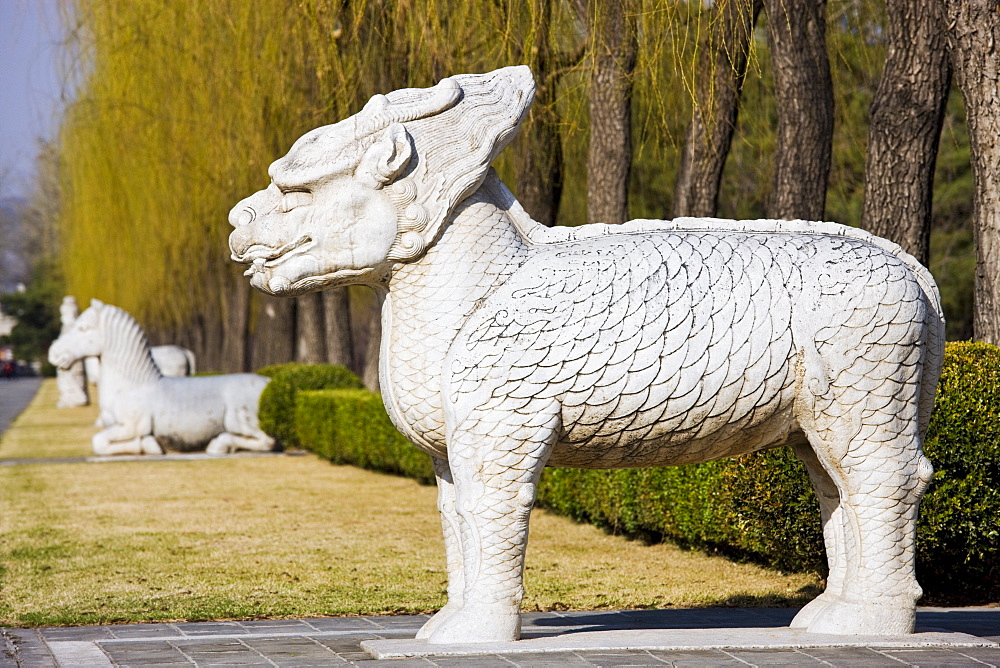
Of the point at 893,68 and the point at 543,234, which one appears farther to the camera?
the point at 893,68

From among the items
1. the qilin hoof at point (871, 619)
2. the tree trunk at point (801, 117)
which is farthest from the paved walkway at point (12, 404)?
the qilin hoof at point (871, 619)

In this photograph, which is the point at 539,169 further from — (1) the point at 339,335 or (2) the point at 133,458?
(1) the point at 339,335

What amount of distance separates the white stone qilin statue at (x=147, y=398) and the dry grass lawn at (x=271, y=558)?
6.35 feet

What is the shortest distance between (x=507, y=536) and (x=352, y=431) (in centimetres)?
919

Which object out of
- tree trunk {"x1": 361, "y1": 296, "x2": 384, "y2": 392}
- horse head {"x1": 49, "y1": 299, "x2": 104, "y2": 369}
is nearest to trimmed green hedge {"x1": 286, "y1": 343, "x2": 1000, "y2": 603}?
tree trunk {"x1": 361, "y1": 296, "x2": 384, "y2": 392}

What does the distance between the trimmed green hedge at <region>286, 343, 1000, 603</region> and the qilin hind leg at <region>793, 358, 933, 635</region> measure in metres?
1.74

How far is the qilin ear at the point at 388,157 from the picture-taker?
3785 millimetres

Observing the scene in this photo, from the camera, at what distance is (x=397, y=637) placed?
457 centimetres

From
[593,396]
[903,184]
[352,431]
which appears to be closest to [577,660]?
[593,396]

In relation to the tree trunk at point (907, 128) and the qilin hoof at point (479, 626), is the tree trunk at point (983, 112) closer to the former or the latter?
the tree trunk at point (907, 128)

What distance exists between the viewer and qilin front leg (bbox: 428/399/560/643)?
3.71m

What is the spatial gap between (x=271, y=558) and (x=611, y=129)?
385 centimetres

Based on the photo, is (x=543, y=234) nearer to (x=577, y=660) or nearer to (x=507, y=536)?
(x=507, y=536)

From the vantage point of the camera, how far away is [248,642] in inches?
174
